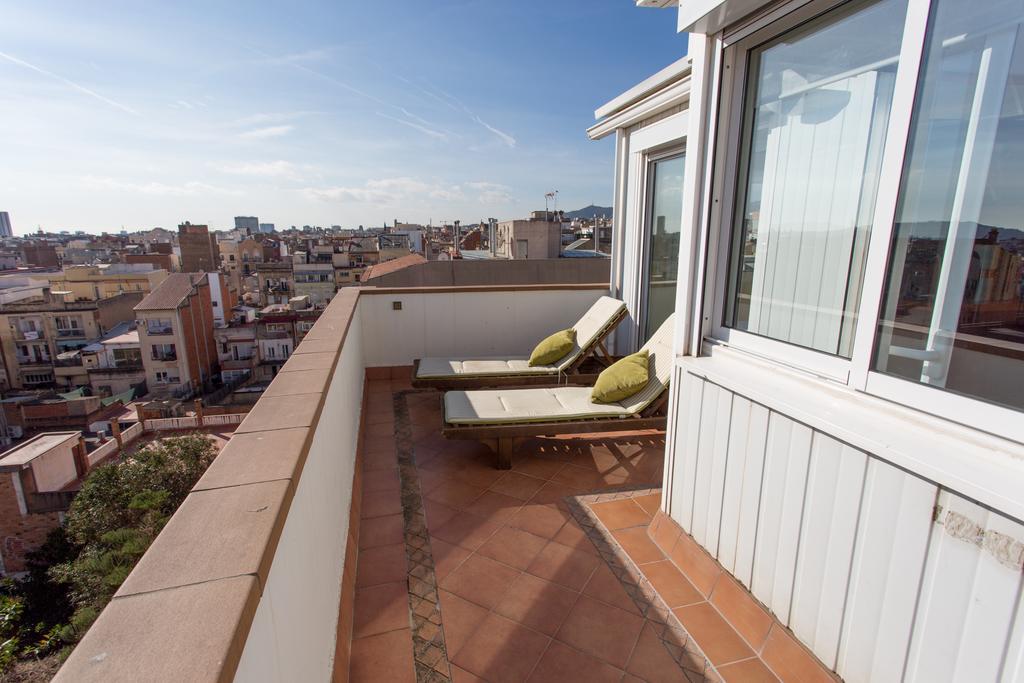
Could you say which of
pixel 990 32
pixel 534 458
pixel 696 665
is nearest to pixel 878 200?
pixel 990 32

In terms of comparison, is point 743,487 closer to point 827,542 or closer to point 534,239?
point 827,542

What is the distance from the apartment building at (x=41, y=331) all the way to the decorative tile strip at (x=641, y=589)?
49.7m

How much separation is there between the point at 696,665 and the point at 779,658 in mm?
332

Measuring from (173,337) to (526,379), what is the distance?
3692 cm

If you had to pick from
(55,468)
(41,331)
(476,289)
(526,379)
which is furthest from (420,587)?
(41,331)

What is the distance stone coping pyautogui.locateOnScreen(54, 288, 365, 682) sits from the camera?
66cm

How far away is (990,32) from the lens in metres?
1.38

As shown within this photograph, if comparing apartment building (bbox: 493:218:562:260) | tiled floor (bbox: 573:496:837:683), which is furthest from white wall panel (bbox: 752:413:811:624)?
apartment building (bbox: 493:218:562:260)

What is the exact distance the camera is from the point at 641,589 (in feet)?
8.02

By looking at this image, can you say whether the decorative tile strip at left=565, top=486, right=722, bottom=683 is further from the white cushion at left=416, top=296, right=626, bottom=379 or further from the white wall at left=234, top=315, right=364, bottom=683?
the white cushion at left=416, top=296, right=626, bottom=379

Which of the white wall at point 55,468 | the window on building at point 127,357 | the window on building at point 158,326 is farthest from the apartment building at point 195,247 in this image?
the white wall at point 55,468

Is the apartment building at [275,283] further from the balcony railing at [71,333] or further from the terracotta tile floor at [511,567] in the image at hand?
the terracotta tile floor at [511,567]

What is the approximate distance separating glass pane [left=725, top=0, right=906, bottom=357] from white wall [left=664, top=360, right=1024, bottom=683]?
0.45 meters

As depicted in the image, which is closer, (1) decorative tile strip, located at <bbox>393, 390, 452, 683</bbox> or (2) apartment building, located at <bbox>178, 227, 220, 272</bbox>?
(1) decorative tile strip, located at <bbox>393, 390, 452, 683</bbox>
